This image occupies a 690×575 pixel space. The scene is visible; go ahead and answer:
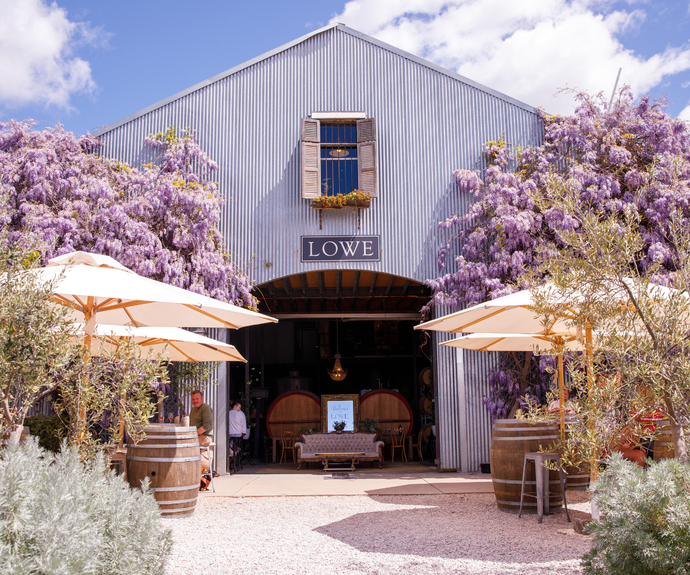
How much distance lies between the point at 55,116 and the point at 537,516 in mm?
9310

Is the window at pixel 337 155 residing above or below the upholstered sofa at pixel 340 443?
above

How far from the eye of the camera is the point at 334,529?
4.88 metres

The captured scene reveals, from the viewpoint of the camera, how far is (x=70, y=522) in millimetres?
2072

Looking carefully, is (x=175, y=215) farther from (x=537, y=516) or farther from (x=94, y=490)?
(x=94, y=490)

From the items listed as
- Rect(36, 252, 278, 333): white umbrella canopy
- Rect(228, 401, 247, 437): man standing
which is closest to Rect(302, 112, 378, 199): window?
Rect(228, 401, 247, 437): man standing

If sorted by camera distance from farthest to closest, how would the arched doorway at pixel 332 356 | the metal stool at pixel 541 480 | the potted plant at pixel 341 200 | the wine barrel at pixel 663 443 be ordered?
the arched doorway at pixel 332 356
the potted plant at pixel 341 200
the wine barrel at pixel 663 443
the metal stool at pixel 541 480

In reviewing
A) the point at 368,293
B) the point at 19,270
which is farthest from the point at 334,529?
the point at 368,293

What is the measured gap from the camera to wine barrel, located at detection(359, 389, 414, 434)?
485 inches

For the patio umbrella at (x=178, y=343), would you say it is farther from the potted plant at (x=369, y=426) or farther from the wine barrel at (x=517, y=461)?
the potted plant at (x=369, y=426)

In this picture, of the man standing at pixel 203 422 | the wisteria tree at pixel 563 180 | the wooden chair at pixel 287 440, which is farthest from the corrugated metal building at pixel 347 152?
the wooden chair at pixel 287 440

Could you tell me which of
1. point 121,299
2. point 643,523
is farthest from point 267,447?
point 643,523

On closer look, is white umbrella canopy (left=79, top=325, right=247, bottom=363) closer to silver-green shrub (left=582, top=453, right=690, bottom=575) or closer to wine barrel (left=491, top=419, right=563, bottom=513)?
wine barrel (left=491, top=419, right=563, bottom=513)

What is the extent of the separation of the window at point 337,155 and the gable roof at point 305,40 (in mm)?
1387

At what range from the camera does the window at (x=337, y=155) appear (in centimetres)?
977
